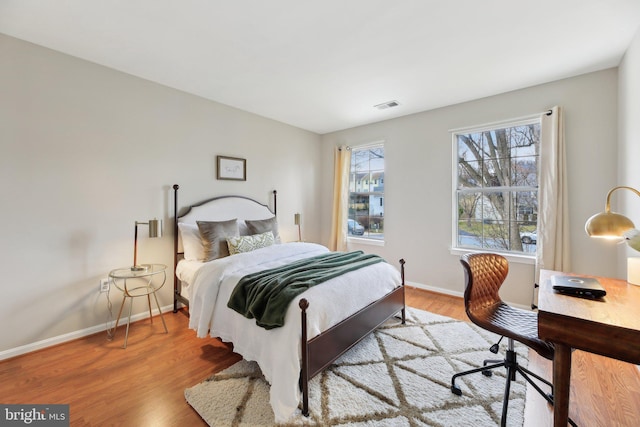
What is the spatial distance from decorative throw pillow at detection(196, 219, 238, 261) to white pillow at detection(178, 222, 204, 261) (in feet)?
0.27

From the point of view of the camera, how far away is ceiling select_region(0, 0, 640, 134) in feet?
6.15

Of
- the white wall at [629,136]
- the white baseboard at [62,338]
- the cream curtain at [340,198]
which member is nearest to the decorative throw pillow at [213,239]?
the white baseboard at [62,338]

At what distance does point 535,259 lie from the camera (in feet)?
10.0

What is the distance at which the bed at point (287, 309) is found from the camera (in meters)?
1.63

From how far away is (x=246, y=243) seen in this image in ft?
9.80

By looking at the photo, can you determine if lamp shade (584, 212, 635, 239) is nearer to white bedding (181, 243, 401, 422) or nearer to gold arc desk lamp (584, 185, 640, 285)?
gold arc desk lamp (584, 185, 640, 285)

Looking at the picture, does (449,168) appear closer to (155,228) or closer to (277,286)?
(277,286)

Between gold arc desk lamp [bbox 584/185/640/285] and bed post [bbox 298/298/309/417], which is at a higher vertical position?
gold arc desk lamp [bbox 584/185/640/285]

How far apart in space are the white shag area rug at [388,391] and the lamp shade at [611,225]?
1142mm

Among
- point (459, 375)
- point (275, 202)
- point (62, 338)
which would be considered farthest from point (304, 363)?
point (275, 202)

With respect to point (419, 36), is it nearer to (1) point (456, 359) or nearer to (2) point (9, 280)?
(1) point (456, 359)

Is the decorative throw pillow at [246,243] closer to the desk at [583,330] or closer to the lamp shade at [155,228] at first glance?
the lamp shade at [155,228]

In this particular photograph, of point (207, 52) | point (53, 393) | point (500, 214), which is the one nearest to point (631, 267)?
point (500, 214)

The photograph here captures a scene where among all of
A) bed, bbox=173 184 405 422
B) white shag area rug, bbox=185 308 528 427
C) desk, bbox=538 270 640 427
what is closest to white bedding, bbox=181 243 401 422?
bed, bbox=173 184 405 422
